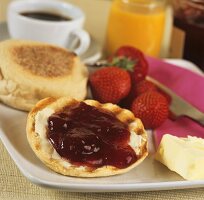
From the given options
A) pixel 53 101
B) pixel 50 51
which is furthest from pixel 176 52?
pixel 53 101

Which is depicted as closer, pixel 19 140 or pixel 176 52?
pixel 19 140

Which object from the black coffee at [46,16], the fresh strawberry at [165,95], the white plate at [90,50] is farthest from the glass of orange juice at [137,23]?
the fresh strawberry at [165,95]

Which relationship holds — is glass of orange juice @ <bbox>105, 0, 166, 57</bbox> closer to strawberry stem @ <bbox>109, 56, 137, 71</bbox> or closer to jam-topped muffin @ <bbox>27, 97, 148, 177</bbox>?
strawberry stem @ <bbox>109, 56, 137, 71</bbox>

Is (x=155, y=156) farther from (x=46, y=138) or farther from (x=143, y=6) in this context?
(x=143, y=6)

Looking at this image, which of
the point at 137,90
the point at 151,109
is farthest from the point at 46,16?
the point at 151,109

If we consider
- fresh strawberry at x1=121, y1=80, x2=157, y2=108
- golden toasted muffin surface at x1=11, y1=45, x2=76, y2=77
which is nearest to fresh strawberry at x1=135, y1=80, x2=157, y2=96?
fresh strawberry at x1=121, y1=80, x2=157, y2=108

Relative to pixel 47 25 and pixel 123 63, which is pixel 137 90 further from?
pixel 47 25

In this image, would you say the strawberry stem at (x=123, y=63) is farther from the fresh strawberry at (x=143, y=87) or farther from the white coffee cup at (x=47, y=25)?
the white coffee cup at (x=47, y=25)
